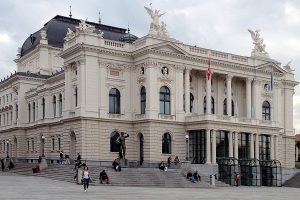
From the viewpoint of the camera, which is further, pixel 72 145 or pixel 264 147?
pixel 264 147

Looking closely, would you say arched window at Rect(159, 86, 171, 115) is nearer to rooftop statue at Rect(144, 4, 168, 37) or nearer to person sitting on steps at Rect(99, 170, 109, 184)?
rooftop statue at Rect(144, 4, 168, 37)

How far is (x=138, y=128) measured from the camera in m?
72.7

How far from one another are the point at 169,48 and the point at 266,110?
19.9 m

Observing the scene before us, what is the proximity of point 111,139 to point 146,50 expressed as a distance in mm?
11843

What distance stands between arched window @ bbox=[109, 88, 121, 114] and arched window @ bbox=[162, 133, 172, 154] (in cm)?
663

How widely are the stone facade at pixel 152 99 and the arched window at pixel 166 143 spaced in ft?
0.71

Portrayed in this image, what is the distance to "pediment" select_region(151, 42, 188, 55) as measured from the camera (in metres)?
72.0

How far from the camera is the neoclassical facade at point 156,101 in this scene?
231 ft

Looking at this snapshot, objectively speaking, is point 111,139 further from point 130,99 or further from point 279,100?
point 279,100

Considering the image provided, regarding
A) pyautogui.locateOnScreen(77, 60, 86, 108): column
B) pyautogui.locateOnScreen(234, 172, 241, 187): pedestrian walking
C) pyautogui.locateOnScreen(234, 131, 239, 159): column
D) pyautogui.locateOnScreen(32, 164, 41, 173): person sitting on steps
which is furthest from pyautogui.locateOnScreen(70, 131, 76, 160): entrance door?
pyautogui.locateOnScreen(234, 131, 239, 159): column

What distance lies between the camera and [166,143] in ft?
240

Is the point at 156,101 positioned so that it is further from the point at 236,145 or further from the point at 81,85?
the point at 236,145


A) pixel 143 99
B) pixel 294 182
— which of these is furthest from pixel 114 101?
pixel 294 182

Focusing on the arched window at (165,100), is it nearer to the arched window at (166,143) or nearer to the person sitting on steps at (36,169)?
the arched window at (166,143)
